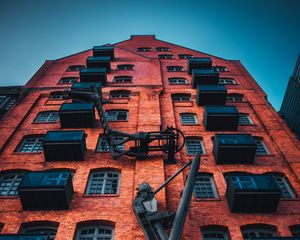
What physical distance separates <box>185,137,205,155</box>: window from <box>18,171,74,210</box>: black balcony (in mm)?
7231

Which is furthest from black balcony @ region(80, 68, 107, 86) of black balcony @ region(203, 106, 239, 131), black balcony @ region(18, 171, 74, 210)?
black balcony @ region(18, 171, 74, 210)

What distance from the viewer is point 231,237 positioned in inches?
432

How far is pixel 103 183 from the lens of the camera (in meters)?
13.6

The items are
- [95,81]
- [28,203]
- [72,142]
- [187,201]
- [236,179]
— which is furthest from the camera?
[95,81]

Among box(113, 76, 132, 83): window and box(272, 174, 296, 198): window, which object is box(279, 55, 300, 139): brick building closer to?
box(113, 76, 132, 83): window

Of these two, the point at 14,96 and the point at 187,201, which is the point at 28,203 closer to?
the point at 187,201

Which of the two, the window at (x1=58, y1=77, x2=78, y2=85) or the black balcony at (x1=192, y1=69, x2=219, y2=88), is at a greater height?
the window at (x1=58, y1=77, x2=78, y2=85)

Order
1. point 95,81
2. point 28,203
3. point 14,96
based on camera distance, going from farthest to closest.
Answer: point 95,81, point 14,96, point 28,203

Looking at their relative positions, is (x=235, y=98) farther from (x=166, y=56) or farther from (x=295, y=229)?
(x=166, y=56)

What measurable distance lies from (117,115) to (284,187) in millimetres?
11084

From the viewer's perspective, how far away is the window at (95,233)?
11.0 meters

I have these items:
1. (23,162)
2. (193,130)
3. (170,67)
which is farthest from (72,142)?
(170,67)

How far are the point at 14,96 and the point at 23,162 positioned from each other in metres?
8.87

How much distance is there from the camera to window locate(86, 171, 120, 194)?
518 inches
